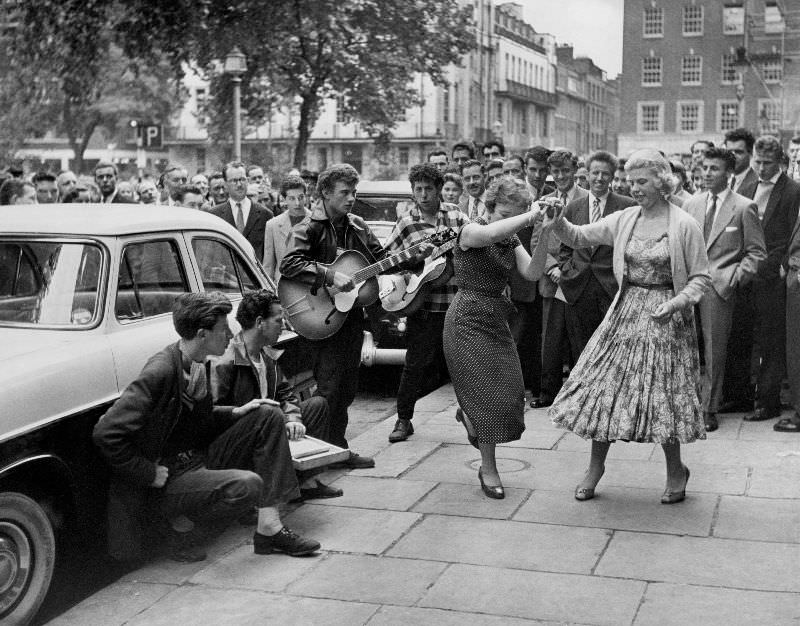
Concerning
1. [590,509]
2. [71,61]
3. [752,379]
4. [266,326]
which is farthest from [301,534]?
[71,61]

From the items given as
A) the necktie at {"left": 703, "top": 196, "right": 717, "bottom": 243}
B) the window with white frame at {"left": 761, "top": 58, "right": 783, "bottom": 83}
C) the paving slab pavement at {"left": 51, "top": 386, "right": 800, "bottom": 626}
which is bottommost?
the paving slab pavement at {"left": 51, "top": 386, "right": 800, "bottom": 626}

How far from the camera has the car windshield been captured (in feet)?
20.0

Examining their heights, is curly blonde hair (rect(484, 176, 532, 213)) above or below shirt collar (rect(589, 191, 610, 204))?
above

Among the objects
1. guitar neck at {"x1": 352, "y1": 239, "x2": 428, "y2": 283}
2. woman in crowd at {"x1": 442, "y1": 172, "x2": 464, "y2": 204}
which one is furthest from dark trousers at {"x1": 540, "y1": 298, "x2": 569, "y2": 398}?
guitar neck at {"x1": 352, "y1": 239, "x2": 428, "y2": 283}

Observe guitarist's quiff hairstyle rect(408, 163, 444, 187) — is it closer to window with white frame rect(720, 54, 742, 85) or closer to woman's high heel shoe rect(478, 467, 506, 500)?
woman's high heel shoe rect(478, 467, 506, 500)

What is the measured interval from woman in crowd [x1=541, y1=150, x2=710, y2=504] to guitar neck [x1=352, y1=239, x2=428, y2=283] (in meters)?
1.36

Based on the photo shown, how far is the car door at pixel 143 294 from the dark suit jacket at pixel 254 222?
5279 millimetres

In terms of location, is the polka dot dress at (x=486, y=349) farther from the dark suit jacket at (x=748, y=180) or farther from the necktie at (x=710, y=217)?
the dark suit jacket at (x=748, y=180)

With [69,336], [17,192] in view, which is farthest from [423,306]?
[17,192]

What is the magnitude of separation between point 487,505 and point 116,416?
242cm

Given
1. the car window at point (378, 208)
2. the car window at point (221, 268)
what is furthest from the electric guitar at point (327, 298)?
the car window at point (378, 208)

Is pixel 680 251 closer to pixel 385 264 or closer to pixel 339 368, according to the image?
pixel 385 264

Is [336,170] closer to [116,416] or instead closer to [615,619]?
[116,416]

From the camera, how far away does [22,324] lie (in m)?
6.04
